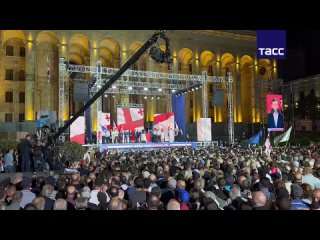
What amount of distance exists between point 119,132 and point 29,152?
18689 millimetres

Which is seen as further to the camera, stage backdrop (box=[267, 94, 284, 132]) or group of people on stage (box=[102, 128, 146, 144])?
group of people on stage (box=[102, 128, 146, 144])

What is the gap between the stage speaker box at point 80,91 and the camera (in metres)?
26.8

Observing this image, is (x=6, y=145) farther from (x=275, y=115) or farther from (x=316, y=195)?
(x=316, y=195)

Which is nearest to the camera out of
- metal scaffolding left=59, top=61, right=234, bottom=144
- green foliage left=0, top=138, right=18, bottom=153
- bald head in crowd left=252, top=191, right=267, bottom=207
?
bald head in crowd left=252, top=191, right=267, bottom=207

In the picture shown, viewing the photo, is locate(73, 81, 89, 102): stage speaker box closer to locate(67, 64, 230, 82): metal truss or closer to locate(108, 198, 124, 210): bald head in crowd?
locate(67, 64, 230, 82): metal truss

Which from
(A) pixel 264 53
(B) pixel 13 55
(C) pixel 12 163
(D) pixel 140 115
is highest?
(B) pixel 13 55

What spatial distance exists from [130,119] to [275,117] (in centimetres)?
1489

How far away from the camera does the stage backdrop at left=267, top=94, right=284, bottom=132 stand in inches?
850

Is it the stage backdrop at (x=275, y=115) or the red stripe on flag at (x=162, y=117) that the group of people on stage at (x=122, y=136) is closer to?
the red stripe on flag at (x=162, y=117)

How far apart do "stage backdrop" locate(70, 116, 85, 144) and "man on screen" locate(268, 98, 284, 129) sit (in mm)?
12771

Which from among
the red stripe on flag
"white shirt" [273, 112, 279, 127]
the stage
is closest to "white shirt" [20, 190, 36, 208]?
"white shirt" [273, 112, 279, 127]

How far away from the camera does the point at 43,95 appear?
4209 cm
